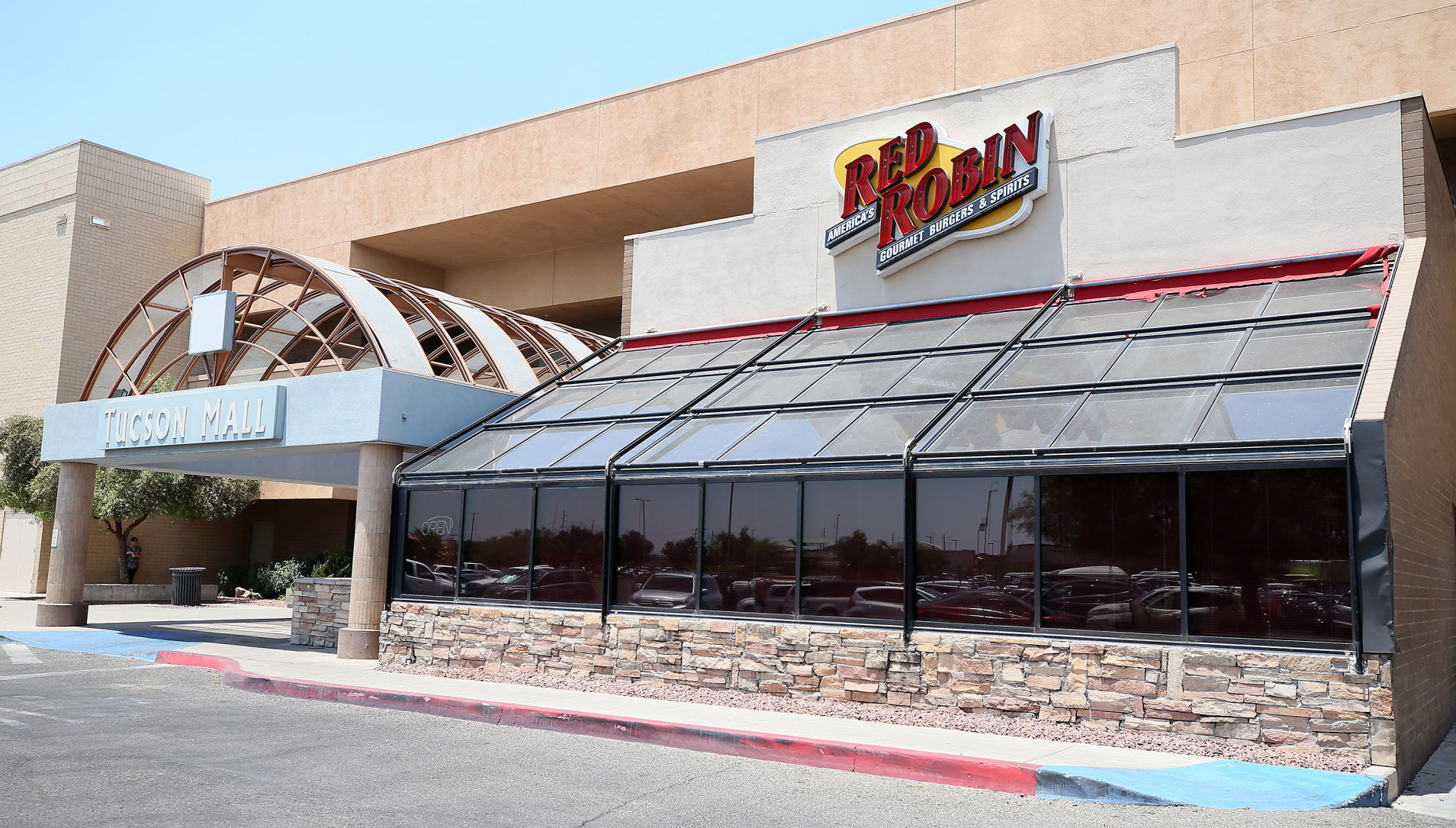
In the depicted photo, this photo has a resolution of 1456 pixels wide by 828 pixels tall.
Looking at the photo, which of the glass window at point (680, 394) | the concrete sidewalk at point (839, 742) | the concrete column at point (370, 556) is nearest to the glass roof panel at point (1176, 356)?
the concrete sidewalk at point (839, 742)

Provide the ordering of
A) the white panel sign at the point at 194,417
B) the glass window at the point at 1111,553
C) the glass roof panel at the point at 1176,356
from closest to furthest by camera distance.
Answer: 1. the glass window at the point at 1111,553
2. the glass roof panel at the point at 1176,356
3. the white panel sign at the point at 194,417

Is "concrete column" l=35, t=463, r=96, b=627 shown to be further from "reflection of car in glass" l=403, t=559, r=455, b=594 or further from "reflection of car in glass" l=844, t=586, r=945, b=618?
"reflection of car in glass" l=844, t=586, r=945, b=618

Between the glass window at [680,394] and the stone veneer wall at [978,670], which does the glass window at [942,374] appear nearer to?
the glass window at [680,394]

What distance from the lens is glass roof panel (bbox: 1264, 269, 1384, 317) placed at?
1297 centimetres

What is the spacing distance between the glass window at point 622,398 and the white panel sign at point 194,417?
502cm

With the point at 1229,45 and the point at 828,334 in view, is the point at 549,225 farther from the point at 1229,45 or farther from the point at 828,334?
the point at 1229,45

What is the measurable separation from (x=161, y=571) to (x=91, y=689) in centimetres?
2238

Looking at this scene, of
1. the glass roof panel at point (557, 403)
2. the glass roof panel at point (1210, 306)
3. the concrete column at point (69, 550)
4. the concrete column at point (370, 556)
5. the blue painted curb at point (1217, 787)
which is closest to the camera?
the blue painted curb at point (1217, 787)

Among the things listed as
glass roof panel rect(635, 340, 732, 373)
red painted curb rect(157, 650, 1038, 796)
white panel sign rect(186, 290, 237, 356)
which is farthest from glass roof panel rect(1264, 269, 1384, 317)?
white panel sign rect(186, 290, 237, 356)

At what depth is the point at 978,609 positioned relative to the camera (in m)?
11.6

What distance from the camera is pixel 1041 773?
8.91 metres

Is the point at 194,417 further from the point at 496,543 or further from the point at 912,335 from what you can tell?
the point at 912,335

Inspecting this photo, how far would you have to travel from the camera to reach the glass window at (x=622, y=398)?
1680 cm

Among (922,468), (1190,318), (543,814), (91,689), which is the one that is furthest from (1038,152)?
(91,689)
